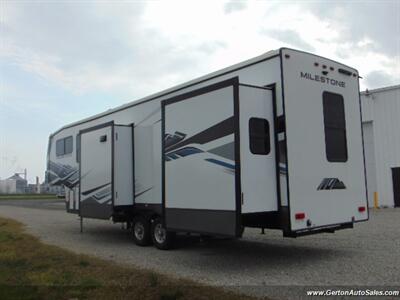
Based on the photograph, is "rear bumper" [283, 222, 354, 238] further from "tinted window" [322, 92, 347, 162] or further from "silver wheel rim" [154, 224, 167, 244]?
"silver wheel rim" [154, 224, 167, 244]

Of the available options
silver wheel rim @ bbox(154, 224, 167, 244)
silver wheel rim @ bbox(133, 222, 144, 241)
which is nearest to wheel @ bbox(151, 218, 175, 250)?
silver wheel rim @ bbox(154, 224, 167, 244)

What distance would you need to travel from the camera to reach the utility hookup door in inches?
283

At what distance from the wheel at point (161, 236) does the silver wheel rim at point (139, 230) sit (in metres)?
0.39

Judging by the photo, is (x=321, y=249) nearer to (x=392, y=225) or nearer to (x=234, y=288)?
(x=234, y=288)

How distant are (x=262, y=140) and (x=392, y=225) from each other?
26.0ft

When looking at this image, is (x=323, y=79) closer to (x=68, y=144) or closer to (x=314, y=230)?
(x=314, y=230)

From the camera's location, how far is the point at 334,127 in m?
8.25

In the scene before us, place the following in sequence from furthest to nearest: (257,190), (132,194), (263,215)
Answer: (132,194), (263,215), (257,190)

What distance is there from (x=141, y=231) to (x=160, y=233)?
79 centimetres

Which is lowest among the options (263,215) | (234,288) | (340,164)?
(234,288)

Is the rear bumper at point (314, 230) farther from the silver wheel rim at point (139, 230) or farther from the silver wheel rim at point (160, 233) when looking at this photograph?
the silver wheel rim at point (139, 230)

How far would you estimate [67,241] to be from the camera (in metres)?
11.7

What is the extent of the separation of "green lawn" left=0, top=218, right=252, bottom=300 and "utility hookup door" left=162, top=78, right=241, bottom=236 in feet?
4.38

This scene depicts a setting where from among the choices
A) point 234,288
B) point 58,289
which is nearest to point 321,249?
point 234,288
